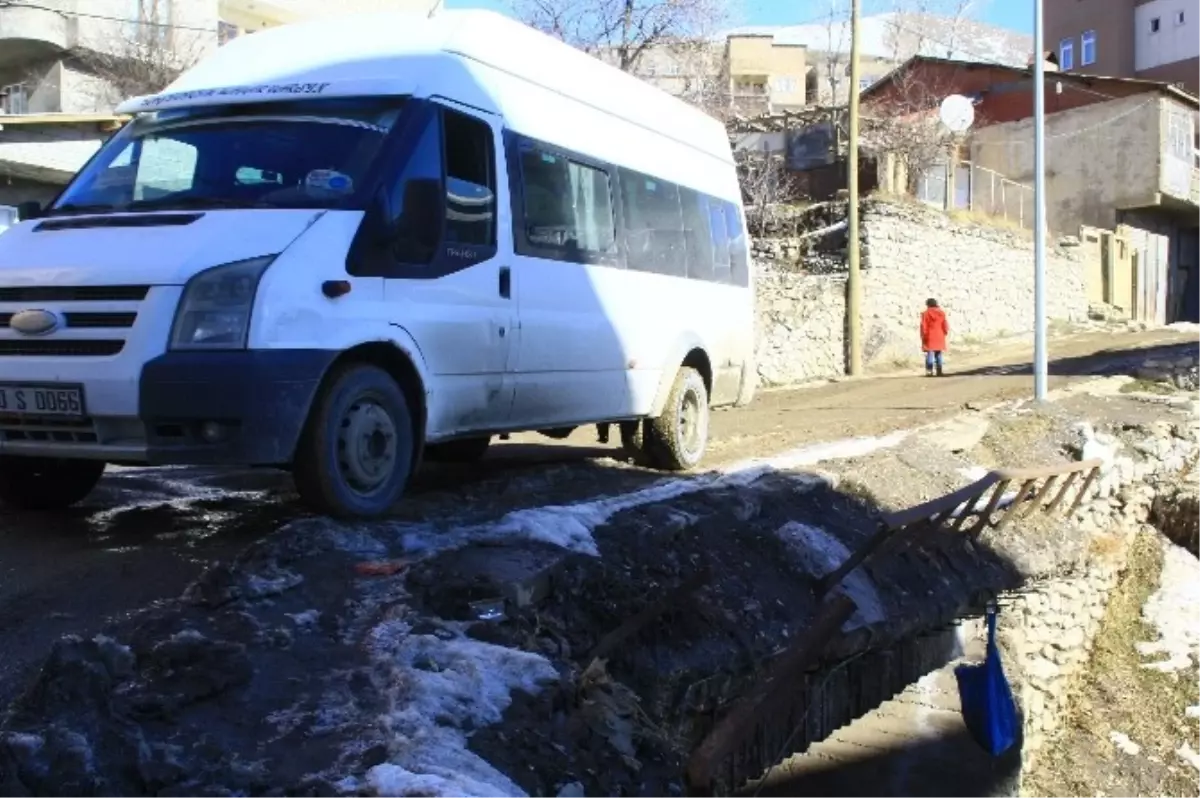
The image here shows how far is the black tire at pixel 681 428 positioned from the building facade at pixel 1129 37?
44085mm

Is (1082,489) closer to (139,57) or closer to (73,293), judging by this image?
(73,293)

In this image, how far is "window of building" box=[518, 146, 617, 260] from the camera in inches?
271

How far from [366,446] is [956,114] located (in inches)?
1150

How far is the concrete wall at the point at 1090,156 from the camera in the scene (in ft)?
121

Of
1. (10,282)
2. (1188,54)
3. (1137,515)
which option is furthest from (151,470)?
(1188,54)

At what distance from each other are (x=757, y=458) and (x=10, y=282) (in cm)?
651

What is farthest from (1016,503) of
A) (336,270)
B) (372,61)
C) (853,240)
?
(853,240)

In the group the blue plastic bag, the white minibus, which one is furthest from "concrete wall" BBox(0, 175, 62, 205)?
the blue plastic bag

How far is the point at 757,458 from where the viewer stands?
10312mm

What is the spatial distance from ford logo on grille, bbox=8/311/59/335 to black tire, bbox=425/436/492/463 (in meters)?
3.43

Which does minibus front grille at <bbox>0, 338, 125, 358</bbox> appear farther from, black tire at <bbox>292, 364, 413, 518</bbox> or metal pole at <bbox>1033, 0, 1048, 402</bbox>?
metal pole at <bbox>1033, 0, 1048, 402</bbox>

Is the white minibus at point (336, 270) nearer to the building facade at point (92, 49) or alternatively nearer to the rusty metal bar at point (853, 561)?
the rusty metal bar at point (853, 561)

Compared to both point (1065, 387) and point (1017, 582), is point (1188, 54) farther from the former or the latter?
point (1017, 582)

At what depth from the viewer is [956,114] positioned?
31.6 m
